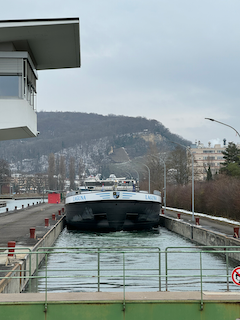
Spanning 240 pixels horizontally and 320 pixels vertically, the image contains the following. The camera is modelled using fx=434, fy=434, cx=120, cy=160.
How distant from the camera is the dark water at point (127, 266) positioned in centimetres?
1023

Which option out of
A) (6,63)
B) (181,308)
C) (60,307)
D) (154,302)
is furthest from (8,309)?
(6,63)

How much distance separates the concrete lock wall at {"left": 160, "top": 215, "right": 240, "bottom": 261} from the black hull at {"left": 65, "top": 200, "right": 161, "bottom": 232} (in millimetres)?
2275

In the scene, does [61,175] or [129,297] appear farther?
[61,175]

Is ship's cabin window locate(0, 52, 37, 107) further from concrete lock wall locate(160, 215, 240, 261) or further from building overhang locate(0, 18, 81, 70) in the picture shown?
concrete lock wall locate(160, 215, 240, 261)

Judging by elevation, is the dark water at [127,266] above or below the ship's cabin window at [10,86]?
below

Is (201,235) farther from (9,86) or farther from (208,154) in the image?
(208,154)

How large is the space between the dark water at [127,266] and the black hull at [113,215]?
579 millimetres

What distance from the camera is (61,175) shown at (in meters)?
176

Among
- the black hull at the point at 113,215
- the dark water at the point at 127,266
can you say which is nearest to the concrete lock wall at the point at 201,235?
the dark water at the point at 127,266

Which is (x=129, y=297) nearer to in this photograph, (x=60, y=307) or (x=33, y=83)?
(x=60, y=307)

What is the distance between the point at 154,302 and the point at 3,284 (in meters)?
3.96

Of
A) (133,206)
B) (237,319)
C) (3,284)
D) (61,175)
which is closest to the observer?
(237,319)

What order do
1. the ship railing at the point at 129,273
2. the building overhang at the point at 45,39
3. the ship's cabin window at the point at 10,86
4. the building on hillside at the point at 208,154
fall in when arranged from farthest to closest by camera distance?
the building on hillside at the point at 208,154 < the ship's cabin window at the point at 10,86 < the building overhang at the point at 45,39 < the ship railing at the point at 129,273

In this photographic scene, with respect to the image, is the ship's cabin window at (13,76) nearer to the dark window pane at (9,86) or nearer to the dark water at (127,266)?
the dark window pane at (9,86)
